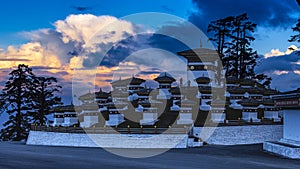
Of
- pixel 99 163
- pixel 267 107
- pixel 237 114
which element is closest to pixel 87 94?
pixel 237 114

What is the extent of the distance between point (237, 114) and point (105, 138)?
14.1m

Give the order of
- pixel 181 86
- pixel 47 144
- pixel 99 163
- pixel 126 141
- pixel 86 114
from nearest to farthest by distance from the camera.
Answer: pixel 99 163 < pixel 126 141 < pixel 47 144 < pixel 86 114 < pixel 181 86

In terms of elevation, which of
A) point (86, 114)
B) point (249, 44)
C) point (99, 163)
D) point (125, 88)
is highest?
point (249, 44)

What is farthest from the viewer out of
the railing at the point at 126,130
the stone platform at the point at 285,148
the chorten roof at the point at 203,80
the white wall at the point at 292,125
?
the chorten roof at the point at 203,80

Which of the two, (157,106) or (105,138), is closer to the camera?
(105,138)

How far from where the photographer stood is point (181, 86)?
39.8 metres

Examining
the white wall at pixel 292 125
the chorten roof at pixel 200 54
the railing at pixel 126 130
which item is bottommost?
the railing at pixel 126 130

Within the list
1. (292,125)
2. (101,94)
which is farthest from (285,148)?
(101,94)

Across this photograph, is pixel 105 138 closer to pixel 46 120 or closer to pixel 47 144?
pixel 47 144

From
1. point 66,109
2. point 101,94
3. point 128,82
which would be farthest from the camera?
point 128,82

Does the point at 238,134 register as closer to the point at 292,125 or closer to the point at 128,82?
the point at 292,125

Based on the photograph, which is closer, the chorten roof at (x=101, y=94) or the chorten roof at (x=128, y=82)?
the chorten roof at (x=101, y=94)

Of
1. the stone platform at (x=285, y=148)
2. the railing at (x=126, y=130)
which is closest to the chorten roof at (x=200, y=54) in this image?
the railing at (x=126, y=130)

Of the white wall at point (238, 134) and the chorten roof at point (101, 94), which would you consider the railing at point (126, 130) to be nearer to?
the white wall at point (238, 134)
